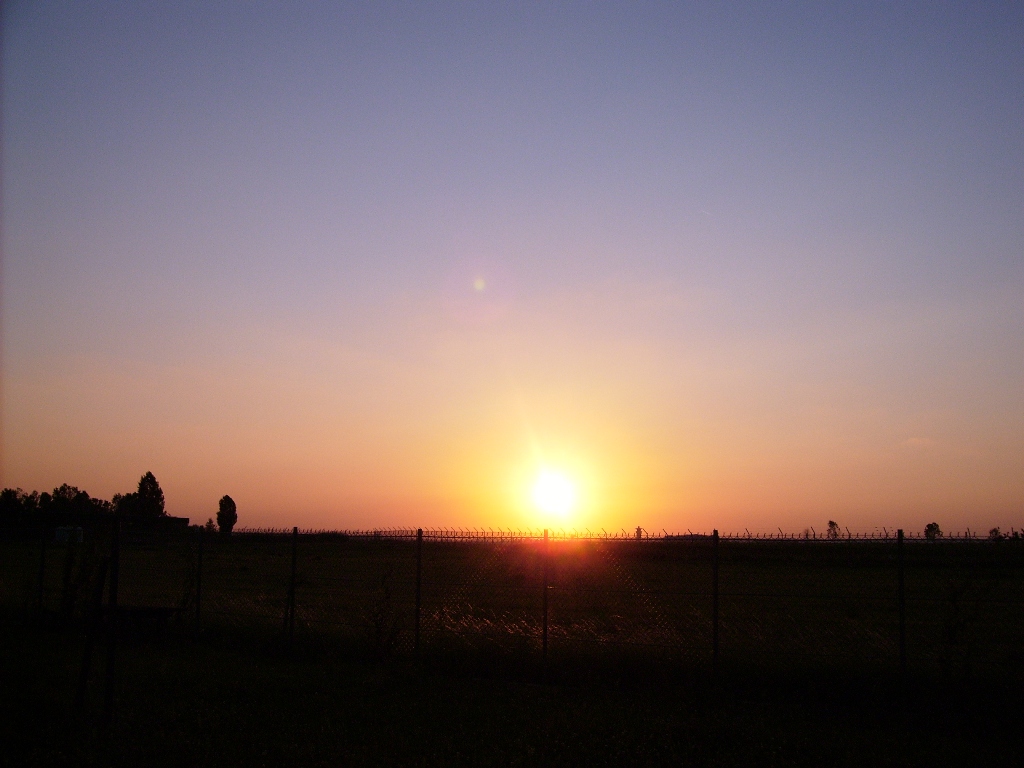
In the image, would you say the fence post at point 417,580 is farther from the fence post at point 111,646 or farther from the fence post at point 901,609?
the fence post at point 901,609

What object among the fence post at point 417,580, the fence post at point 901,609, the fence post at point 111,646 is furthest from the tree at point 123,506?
the fence post at point 901,609

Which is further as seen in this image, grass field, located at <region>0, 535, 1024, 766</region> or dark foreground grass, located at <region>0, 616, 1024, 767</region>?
grass field, located at <region>0, 535, 1024, 766</region>

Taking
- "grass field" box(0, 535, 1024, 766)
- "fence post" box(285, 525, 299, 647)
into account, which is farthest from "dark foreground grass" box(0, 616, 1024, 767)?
"fence post" box(285, 525, 299, 647)

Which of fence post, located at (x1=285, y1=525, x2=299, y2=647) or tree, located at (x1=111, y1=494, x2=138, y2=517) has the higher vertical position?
tree, located at (x1=111, y1=494, x2=138, y2=517)

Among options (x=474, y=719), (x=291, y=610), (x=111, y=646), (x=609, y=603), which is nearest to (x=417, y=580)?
(x=291, y=610)

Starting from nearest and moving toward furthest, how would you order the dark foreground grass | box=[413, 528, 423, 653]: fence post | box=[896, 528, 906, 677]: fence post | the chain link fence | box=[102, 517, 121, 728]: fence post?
the dark foreground grass < box=[102, 517, 121, 728]: fence post < box=[896, 528, 906, 677]: fence post < the chain link fence < box=[413, 528, 423, 653]: fence post

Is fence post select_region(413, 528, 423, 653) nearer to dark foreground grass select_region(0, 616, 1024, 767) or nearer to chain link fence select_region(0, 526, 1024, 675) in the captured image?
chain link fence select_region(0, 526, 1024, 675)

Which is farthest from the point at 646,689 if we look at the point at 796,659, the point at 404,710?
the point at 404,710

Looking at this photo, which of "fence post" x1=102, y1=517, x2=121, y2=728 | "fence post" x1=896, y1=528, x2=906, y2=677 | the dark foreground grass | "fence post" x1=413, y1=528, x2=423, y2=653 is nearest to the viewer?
the dark foreground grass

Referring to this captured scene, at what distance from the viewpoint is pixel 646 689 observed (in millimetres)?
10891

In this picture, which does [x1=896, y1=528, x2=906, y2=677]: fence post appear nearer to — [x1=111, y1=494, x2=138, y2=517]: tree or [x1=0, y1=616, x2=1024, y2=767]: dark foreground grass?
[x1=0, y1=616, x2=1024, y2=767]: dark foreground grass

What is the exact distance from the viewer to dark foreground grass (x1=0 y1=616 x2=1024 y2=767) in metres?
7.79

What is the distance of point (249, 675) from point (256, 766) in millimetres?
4630

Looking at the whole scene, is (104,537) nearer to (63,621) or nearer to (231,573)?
(63,621)
